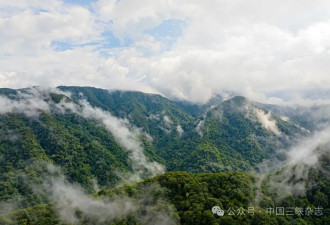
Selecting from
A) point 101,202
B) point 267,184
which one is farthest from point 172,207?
point 267,184

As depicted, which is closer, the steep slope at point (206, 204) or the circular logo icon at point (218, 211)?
the steep slope at point (206, 204)

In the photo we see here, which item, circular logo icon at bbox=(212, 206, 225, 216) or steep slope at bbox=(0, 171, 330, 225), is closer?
steep slope at bbox=(0, 171, 330, 225)

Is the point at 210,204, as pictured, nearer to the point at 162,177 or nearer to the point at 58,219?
the point at 162,177

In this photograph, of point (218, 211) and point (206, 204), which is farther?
point (206, 204)

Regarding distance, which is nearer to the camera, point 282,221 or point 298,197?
point 282,221

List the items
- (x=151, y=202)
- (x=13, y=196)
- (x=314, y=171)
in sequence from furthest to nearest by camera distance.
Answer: (x=13, y=196)
(x=314, y=171)
(x=151, y=202)

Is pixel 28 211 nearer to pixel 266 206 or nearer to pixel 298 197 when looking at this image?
pixel 266 206

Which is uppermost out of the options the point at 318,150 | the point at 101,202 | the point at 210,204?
the point at 318,150

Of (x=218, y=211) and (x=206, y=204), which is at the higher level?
(x=206, y=204)

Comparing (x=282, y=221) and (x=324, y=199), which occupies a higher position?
(x=324, y=199)

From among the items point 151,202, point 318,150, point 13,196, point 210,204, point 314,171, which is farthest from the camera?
point 13,196
